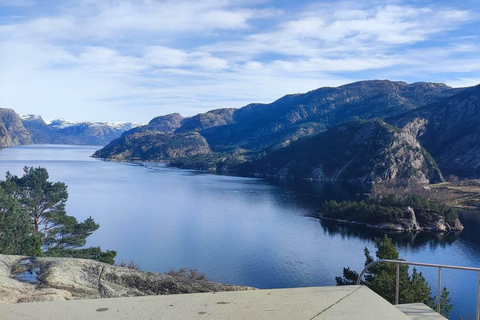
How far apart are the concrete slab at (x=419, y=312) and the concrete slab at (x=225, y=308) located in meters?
0.80

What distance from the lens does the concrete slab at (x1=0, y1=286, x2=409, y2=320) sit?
20.2ft

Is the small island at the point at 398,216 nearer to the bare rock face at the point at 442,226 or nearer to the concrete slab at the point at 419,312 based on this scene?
the bare rock face at the point at 442,226

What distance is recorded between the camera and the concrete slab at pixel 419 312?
7.14 m

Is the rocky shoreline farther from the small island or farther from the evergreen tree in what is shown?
the evergreen tree

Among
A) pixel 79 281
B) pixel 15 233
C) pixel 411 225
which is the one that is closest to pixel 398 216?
pixel 411 225

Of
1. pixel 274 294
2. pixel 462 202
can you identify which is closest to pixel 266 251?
pixel 274 294

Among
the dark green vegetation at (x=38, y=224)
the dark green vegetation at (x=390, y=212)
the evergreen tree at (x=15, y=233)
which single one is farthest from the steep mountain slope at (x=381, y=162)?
the evergreen tree at (x=15, y=233)

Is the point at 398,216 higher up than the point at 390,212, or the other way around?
the point at 390,212

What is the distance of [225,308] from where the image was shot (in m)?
6.47

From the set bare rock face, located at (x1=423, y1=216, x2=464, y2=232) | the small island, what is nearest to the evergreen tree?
the small island

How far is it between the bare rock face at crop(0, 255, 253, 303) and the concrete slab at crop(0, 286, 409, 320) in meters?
2.47

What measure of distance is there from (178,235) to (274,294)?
6434 centimetres

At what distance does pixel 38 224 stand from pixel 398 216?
234 feet

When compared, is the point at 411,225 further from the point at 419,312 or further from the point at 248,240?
the point at 419,312
